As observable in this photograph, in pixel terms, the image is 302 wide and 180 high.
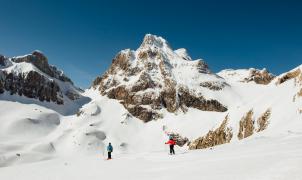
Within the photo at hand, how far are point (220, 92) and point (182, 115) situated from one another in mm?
32117

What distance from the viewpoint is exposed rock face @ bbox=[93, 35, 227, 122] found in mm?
165125

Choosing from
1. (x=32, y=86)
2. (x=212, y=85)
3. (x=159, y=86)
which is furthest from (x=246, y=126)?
(x=32, y=86)

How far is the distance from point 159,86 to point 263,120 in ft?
404

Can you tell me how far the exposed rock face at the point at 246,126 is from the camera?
192 feet

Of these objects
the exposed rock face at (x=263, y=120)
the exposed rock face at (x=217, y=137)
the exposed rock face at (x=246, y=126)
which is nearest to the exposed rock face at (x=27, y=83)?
the exposed rock face at (x=217, y=137)

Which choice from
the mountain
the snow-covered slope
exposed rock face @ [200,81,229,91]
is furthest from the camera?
exposed rock face @ [200,81,229,91]

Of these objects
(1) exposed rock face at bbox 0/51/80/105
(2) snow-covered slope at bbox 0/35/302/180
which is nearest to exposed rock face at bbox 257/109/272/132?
(2) snow-covered slope at bbox 0/35/302/180

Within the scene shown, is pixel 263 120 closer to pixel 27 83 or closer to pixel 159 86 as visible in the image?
pixel 159 86

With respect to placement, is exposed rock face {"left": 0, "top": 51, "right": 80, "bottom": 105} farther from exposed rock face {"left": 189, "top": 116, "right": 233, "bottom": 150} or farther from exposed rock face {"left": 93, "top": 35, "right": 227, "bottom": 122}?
exposed rock face {"left": 189, "top": 116, "right": 233, "bottom": 150}

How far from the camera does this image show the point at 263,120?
54906mm

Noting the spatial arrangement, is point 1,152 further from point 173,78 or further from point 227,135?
point 173,78

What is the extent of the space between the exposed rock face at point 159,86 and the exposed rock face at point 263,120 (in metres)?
105

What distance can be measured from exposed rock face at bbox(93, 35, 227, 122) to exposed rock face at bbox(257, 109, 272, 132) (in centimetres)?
10526

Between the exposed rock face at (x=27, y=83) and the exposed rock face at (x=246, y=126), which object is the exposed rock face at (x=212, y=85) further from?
the exposed rock face at (x=246, y=126)
